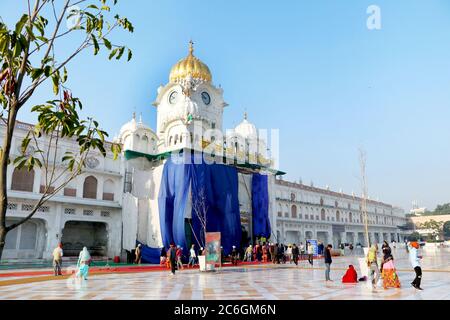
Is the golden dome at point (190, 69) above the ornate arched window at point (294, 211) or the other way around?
above

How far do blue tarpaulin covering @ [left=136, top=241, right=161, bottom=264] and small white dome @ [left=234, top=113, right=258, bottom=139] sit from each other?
15017 millimetres

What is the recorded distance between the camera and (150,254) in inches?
923

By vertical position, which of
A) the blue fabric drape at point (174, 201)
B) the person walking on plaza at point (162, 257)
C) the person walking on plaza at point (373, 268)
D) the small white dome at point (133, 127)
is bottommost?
the person walking on plaza at point (162, 257)

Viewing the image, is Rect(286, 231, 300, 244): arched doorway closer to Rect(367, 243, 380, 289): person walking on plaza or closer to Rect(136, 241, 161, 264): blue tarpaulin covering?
Rect(136, 241, 161, 264): blue tarpaulin covering

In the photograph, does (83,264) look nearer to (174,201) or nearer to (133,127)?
(174,201)

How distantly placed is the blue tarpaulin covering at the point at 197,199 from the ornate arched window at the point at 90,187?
4460 mm

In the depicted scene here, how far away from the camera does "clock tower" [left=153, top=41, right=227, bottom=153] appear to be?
92.6 feet

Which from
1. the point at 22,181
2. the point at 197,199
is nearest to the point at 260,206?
the point at 197,199

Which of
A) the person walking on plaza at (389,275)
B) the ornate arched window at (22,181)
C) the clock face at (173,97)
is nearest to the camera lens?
the person walking on plaza at (389,275)

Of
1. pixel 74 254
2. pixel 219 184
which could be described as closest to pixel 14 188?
pixel 74 254

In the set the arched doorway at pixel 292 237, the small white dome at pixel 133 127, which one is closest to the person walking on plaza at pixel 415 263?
the small white dome at pixel 133 127

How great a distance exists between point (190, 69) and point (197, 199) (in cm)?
1397

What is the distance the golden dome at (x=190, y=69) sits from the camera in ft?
108

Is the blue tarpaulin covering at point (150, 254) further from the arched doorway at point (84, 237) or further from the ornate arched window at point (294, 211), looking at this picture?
the ornate arched window at point (294, 211)
